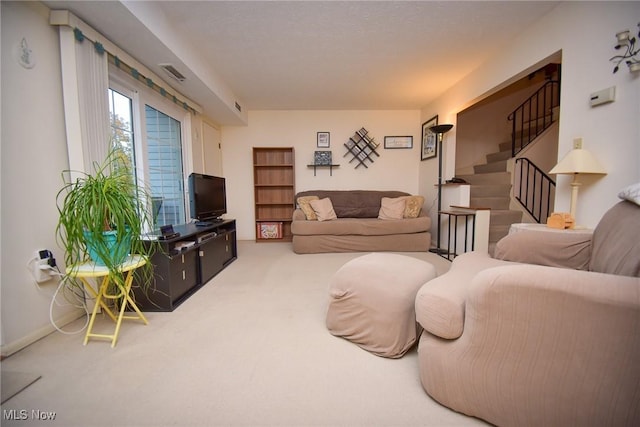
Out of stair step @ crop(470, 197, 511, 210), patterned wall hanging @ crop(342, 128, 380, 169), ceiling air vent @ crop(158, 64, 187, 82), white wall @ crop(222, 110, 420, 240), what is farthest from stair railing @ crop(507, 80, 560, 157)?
ceiling air vent @ crop(158, 64, 187, 82)

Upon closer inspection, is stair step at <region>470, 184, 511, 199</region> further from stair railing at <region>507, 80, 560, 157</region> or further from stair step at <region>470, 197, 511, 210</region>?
stair railing at <region>507, 80, 560, 157</region>

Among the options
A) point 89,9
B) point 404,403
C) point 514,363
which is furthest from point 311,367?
point 89,9

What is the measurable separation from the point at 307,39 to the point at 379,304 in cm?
247

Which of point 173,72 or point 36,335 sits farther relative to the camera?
point 173,72

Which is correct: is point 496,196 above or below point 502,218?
above

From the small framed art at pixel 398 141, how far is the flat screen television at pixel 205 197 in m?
3.08

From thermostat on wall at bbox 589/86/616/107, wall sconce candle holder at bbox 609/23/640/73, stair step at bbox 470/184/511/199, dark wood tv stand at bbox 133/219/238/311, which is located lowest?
dark wood tv stand at bbox 133/219/238/311

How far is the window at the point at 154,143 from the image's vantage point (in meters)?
2.26

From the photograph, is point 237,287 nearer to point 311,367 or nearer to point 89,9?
point 311,367

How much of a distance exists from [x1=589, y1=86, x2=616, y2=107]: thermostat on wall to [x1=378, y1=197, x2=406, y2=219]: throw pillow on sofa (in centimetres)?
237

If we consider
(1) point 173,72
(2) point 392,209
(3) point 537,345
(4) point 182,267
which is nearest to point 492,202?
(2) point 392,209

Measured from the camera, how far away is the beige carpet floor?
992 millimetres

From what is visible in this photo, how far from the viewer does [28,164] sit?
1486mm

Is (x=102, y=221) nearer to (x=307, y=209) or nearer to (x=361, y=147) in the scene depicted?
(x=307, y=209)
